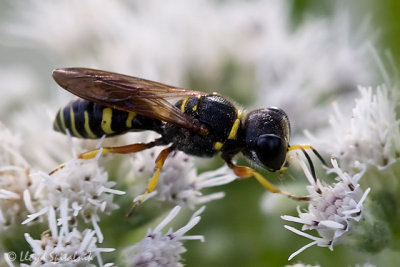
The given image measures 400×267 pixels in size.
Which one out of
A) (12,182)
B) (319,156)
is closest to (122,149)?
(12,182)

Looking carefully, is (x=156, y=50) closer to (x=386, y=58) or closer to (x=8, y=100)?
(x=8, y=100)

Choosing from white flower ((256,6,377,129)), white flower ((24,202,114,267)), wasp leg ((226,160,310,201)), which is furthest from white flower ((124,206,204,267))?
white flower ((256,6,377,129))

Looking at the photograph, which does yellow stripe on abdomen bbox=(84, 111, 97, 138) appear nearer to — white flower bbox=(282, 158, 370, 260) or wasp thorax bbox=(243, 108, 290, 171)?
wasp thorax bbox=(243, 108, 290, 171)

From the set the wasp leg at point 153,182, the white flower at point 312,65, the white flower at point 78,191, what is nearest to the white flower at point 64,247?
the white flower at point 78,191

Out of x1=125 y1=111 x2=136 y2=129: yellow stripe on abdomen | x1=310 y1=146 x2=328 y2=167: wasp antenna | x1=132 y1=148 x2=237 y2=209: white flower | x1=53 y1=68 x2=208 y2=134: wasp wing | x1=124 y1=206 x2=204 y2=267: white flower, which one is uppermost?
x1=53 y1=68 x2=208 y2=134: wasp wing

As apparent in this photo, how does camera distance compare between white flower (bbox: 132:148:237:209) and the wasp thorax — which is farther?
white flower (bbox: 132:148:237:209)

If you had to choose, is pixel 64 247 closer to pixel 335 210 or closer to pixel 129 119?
pixel 129 119

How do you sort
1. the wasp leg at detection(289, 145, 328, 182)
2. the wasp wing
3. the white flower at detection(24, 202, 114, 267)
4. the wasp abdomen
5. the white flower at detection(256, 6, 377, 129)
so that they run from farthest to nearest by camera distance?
the white flower at detection(256, 6, 377, 129) → the wasp abdomen → the wasp wing → the wasp leg at detection(289, 145, 328, 182) → the white flower at detection(24, 202, 114, 267)
